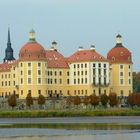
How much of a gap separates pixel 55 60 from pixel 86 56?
745 centimetres

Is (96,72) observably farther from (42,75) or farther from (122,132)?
(122,132)

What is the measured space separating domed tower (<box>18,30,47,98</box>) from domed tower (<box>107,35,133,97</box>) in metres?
15.6

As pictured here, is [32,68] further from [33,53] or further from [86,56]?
[86,56]

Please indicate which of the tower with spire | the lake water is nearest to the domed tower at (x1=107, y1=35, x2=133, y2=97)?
the tower with spire

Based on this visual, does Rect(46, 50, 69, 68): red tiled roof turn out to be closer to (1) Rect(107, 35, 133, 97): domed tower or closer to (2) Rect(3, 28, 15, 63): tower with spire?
(1) Rect(107, 35, 133, 97): domed tower

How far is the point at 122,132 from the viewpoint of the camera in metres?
71.9

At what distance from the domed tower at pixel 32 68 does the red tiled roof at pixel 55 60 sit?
4.04 m

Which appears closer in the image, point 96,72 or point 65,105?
point 65,105

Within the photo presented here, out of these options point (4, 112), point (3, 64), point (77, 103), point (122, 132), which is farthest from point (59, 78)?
point (122, 132)

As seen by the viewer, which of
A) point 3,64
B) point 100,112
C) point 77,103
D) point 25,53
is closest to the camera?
point 100,112

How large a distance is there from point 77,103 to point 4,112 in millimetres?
17850

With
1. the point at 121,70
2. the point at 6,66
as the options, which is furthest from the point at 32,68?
the point at 121,70

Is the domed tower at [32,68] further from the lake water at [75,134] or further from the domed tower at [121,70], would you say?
the lake water at [75,134]

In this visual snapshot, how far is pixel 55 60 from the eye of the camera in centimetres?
16400
